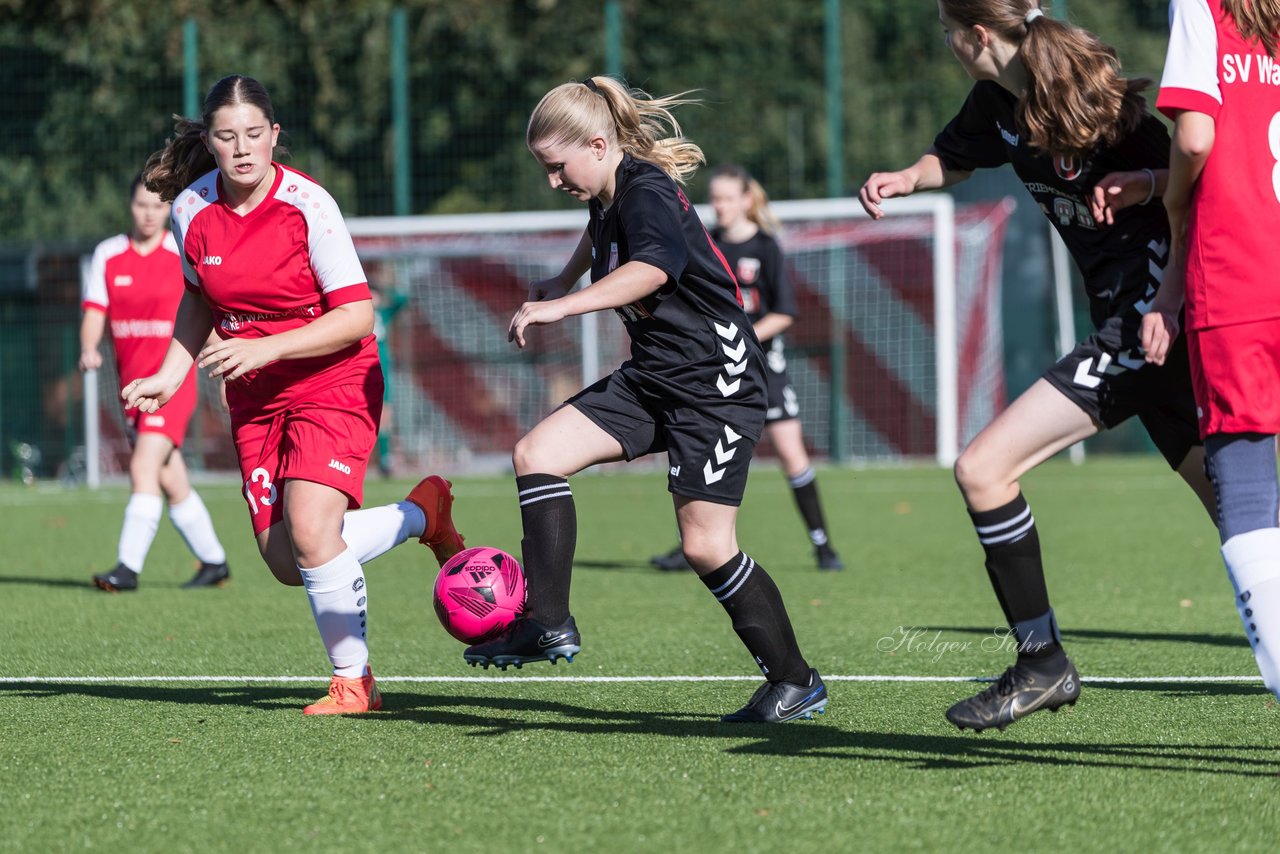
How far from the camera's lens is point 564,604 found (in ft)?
14.6

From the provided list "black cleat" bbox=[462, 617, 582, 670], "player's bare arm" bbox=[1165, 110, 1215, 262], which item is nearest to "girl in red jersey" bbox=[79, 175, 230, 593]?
"black cleat" bbox=[462, 617, 582, 670]

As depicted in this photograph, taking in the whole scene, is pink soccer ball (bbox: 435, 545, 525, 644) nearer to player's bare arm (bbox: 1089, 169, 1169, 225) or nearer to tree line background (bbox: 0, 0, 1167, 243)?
player's bare arm (bbox: 1089, 169, 1169, 225)


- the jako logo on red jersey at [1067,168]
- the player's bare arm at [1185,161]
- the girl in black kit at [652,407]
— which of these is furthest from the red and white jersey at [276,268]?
the player's bare arm at [1185,161]

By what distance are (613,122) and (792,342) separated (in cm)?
1502

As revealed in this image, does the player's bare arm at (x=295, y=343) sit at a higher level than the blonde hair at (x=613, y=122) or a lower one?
lower

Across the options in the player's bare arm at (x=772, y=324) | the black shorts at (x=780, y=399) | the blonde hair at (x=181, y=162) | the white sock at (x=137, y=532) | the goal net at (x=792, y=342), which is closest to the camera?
the blonde hair at (x=181, y=162)

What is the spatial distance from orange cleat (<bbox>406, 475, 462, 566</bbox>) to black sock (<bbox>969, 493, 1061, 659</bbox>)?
210 cm

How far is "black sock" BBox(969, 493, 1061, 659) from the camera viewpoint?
4.03 metres

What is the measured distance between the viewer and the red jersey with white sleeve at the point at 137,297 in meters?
8.84

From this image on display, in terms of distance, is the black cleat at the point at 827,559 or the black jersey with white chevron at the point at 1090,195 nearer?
the black jersey with white chevron at the point at 1090,195

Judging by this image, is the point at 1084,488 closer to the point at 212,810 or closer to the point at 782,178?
the point at 782,178

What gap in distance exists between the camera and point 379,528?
17.4ft

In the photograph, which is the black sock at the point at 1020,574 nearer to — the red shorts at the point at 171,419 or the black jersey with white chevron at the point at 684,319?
the black jersey with white chevron at the point at 684,319

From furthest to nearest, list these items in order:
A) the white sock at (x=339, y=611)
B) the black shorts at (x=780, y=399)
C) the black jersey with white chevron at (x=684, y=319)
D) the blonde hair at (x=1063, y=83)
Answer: the black shorts at (x=780, y=399)
the white sock at (x=339, y=611)
the black jersey with white chevron at (x=684, y=319)
the blonde hair at (x=1063, y=83)
